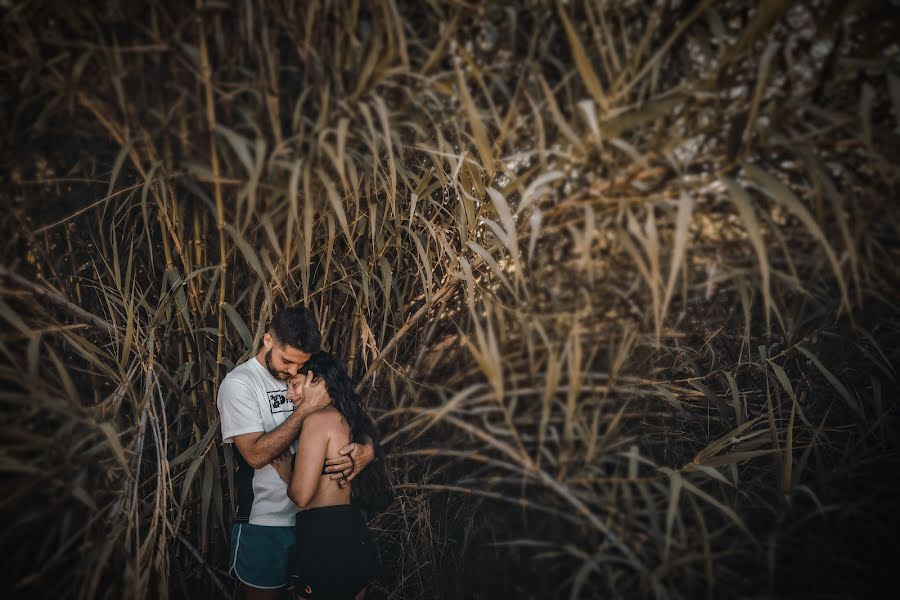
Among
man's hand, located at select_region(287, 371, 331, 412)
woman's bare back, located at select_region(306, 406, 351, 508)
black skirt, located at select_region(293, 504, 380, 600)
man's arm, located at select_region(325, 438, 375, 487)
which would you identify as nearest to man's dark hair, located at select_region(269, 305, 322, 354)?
man's hand, located at select_region(287, 371, 331, 412)

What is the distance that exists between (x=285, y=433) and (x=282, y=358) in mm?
209

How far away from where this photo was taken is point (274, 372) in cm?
136

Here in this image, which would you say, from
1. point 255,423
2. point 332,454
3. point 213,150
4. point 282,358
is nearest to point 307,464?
point 332,454

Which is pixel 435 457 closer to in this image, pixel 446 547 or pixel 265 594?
pixel 446 547

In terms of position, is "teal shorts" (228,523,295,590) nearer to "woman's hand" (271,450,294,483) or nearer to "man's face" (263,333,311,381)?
"woman's hand" (271,450,294,483)

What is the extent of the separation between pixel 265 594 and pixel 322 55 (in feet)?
4.91

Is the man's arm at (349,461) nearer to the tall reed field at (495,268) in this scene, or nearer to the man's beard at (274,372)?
the tall reed field at (495,268)

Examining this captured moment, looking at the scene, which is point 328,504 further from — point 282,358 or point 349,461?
point 282,358

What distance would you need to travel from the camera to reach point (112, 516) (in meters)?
1.09

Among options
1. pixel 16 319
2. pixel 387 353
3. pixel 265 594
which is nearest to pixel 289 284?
pixel 387 353

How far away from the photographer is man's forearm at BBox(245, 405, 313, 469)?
1279 millimetres

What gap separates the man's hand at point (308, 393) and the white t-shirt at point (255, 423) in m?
0.08

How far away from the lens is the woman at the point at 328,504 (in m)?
1.29

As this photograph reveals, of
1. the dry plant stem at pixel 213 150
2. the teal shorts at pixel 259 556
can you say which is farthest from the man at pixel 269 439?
the dry plant stem at pixel 213 150
